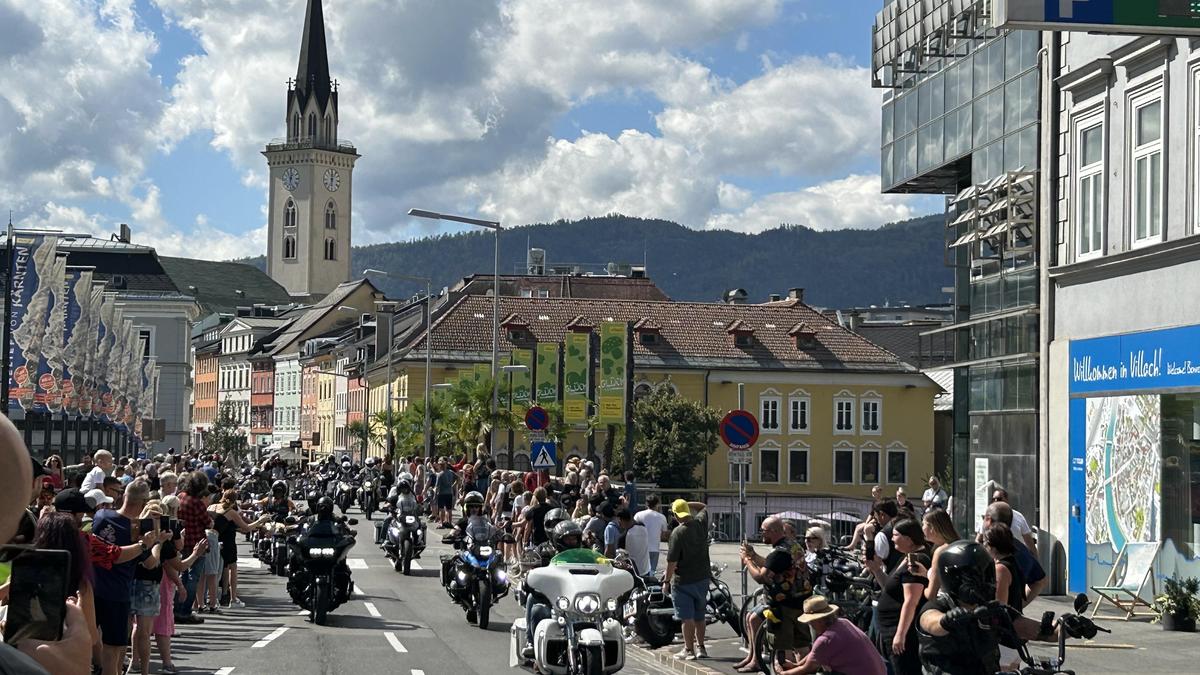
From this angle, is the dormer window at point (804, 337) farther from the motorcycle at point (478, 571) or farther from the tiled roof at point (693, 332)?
the motorcycle at point (478, 571)

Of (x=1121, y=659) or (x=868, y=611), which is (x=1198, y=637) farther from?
(x=868, y=611)

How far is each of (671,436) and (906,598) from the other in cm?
8060

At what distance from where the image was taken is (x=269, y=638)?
64.0 feet

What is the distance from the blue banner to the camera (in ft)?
74.0

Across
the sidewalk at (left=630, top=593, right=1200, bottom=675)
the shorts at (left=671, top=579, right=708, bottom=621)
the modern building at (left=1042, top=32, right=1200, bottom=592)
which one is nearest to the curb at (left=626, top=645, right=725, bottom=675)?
the sidewalk at (left=630, top=593, right=1200, bottom=675)

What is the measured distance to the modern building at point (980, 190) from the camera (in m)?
28.5

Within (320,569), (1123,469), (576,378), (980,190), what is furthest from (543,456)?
(320,569)

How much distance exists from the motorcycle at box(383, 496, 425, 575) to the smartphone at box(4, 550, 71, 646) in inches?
1063

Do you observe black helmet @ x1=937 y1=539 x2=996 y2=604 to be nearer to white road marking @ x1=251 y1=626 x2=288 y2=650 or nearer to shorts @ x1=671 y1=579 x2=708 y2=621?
shorts @ x1=671 y1=579 x2=708 y2=621

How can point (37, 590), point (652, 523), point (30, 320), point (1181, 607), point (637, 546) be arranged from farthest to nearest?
point (30, 320) < point (652, 523) < point (637, 546) < point (1181, 607) < point (37, 590)

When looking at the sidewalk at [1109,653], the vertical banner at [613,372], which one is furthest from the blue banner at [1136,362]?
the vertical banner at [613,372]

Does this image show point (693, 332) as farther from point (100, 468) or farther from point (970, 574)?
point (970, 574)

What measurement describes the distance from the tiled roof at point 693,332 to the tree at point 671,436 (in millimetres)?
4825

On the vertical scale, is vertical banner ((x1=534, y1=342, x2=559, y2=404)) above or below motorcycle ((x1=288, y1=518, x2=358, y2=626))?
above
